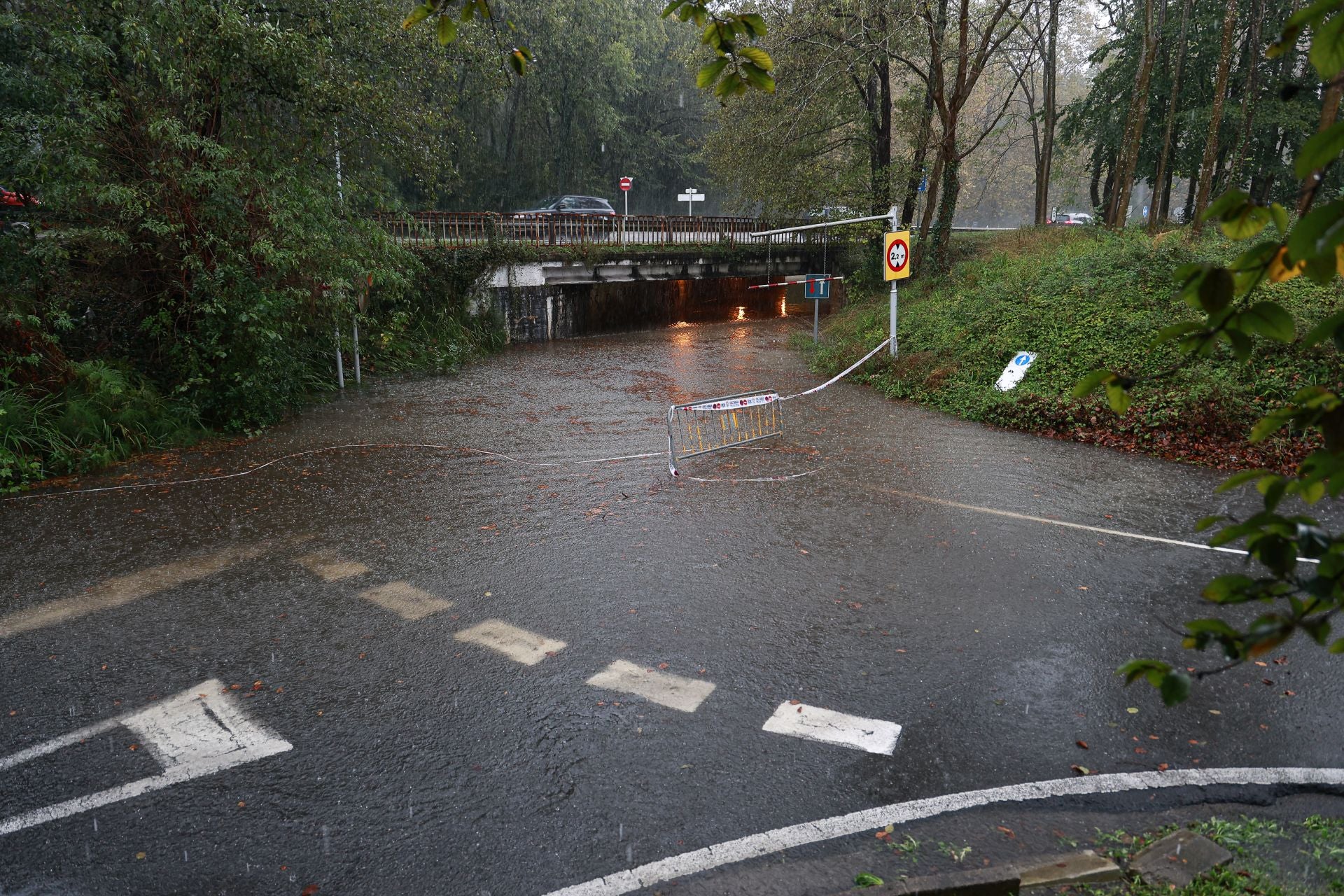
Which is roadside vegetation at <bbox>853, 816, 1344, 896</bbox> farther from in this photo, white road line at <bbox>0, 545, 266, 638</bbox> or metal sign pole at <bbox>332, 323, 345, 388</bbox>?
metal sign pole at <bbox>332, 323, 345, 388</bbox>

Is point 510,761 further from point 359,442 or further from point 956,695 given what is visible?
point 359,442

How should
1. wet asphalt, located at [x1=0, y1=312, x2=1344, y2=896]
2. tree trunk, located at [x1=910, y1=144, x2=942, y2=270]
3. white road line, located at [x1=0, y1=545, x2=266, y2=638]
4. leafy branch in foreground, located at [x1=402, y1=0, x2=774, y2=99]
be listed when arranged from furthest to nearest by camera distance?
tree trunk, located at [x1=910, y1=144, x2=942, y2=270], white road line, located at [x1=0, y1=545, x2=266, y2=638], wet asphalt, located at [x1=0, y1=312, x2=1344, y2=896], leafy branch in foreground, located at [x1=402, y1=0, x2=774, y2=99]

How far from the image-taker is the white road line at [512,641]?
241 inches

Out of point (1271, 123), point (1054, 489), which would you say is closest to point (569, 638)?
point (1054, 489)

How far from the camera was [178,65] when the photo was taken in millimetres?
11180

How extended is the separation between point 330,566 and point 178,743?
9.51 feet

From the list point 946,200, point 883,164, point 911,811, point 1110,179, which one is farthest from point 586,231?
point 911,811

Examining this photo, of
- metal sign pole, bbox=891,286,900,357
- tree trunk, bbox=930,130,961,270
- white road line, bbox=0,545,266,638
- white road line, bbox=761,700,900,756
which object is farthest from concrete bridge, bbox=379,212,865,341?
white road line, bbox=761,700,900,756

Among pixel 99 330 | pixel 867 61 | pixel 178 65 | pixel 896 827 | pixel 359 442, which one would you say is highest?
pixel 867 61

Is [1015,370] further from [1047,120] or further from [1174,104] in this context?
[1047,120]

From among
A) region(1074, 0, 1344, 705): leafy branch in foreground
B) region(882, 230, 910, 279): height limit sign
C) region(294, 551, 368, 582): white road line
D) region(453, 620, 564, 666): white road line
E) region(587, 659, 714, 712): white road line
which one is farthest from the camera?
region(882, 230, 910, 279): height limit sign

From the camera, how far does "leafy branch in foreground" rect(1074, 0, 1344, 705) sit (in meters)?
1.59

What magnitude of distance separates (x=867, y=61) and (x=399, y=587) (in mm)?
20530

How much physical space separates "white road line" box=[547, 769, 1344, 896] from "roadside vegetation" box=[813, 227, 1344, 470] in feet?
16.2
